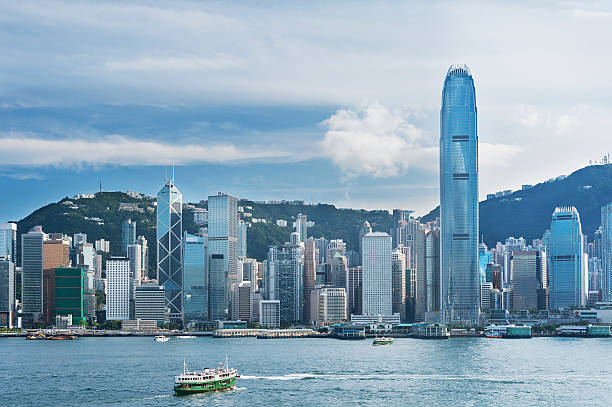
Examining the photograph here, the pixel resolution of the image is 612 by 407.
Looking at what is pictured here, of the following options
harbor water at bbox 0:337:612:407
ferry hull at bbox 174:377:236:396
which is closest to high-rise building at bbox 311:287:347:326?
harbor water at bbox 0:337:612:407

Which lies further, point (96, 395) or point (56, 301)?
point (56, 301)

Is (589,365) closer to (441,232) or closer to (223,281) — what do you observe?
(441,232)

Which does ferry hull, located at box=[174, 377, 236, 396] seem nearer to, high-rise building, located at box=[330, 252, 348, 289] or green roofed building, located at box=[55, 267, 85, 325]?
green roofed building, located at box=[55, 267, 85, 325]

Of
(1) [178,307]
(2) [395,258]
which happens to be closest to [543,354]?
(2) [395,258]

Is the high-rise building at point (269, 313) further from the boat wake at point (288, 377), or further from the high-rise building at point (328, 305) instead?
the boat wake at point (288, 377)

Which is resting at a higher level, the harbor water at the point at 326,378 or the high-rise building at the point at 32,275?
the high-rise building at the point at 32,275

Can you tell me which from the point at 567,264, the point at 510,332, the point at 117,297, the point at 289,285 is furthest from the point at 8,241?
the point at 567,264

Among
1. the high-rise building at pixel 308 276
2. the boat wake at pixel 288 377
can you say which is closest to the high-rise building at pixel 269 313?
the high-rise building at pixel 308 276

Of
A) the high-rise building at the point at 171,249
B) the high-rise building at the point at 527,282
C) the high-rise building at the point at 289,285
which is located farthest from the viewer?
the high-rise building at the point at 527,282
